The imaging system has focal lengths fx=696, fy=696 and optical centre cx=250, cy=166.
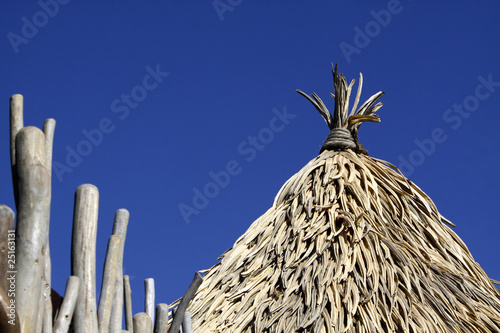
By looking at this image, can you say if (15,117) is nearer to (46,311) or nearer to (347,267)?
(46,311)

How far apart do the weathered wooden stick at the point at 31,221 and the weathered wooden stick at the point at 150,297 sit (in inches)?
35.4

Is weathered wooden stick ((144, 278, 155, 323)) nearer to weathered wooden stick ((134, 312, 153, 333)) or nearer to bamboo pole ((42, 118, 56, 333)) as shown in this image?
weathered wooden stick ((134, 312, 153, 333))

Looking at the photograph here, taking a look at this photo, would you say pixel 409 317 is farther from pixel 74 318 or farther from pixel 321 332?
pixel 74 318

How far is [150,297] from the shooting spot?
337cm

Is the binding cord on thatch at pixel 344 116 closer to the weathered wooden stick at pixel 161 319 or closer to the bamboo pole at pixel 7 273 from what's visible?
the weathered wooden stick at pixel 161 319

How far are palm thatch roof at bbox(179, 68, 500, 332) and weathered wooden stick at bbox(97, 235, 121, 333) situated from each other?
1214mm

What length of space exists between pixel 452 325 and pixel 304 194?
1275 mm

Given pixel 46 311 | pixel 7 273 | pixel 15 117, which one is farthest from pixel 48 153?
pixel 46 311

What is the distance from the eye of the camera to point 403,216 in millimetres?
4531

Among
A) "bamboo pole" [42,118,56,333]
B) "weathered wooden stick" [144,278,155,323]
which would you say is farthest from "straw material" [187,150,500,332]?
"bamboo pole" [42,118,56,333]

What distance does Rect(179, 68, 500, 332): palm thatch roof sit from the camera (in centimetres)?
384

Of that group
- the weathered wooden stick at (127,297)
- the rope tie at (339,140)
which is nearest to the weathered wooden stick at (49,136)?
the weathered wooden stick at (127,297)

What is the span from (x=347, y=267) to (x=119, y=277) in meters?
1.52

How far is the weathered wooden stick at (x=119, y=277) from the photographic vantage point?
2873 millimetres
